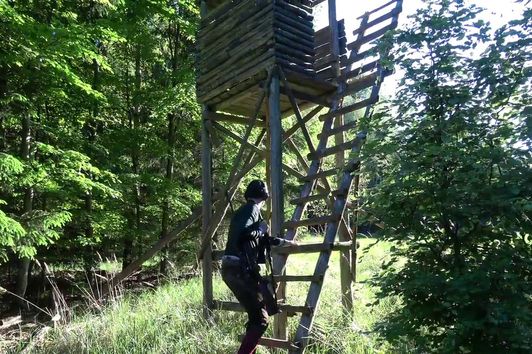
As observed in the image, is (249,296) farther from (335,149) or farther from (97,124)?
(97,124)

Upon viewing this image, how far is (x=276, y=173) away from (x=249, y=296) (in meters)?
2.18

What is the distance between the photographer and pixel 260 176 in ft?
46.5

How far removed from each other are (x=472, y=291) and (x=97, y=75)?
1238cm

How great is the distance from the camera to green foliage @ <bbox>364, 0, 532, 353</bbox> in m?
3.08

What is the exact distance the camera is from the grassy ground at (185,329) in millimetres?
5707

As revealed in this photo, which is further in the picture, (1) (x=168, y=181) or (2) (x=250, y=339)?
(1) (x=168, y=181)

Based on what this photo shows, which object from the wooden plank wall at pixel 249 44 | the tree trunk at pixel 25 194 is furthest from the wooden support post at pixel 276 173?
the tree trunk at pixel 25 194

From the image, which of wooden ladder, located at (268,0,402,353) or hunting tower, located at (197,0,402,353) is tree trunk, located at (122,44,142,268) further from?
wooden ladder, located at (268,0,402,353)

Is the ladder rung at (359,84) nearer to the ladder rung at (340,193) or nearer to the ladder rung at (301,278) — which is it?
the ladder rung at (340,193)

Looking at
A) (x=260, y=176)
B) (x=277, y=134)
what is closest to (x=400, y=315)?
(x=277, y=134)

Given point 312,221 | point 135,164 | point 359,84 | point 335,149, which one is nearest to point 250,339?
point 312,221

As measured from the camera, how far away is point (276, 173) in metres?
6.47

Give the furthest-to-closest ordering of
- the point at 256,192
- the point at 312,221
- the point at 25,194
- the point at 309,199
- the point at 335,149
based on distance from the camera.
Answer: the point at 25,194
the point at 335,149
the point at 309,199
the point at 312,221
the point at 256,192

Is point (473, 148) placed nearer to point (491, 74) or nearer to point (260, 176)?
point (491, 74)
